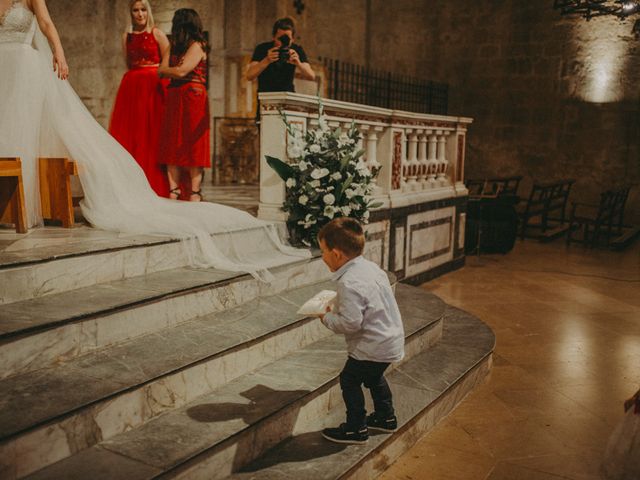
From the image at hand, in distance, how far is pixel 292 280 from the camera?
15.6ft

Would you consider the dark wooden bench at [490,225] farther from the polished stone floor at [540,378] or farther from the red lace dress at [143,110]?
the red lace dress at [143,110]

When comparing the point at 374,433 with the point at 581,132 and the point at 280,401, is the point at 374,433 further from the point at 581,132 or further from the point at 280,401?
the point at 581,132

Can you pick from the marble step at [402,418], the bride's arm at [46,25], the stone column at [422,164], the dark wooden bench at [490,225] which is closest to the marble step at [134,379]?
the marble step at [402,418]

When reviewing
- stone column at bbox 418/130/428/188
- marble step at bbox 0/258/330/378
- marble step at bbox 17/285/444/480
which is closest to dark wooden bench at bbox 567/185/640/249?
stone column at bbox 418/130/428/188

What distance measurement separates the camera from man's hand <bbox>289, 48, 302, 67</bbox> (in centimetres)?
572

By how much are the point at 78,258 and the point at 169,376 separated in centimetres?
106

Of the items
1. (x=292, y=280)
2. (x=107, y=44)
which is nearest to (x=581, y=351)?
(x=292, y=280)

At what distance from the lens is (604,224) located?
1177 cm

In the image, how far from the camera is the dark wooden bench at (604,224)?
1108cm

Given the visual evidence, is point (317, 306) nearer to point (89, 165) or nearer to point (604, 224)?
point (89, 165)

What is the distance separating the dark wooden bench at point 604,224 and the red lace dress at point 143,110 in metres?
7.47

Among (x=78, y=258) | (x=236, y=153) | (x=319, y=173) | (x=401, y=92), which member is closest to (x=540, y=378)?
(x=319, y=173)

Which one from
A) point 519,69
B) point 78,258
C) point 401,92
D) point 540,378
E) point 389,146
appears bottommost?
point 540,378

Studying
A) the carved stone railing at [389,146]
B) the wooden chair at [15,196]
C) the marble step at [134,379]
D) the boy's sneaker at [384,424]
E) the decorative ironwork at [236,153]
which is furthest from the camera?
the decorative ironwork at [236,153]
